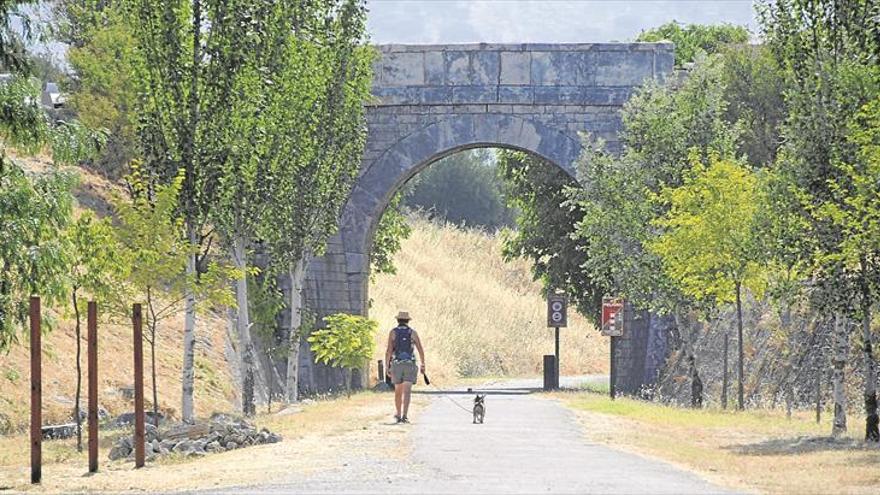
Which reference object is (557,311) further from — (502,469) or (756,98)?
(502,469)

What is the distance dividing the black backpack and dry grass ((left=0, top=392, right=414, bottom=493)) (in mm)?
1096

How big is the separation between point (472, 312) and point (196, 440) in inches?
2028

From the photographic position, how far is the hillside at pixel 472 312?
222 ft

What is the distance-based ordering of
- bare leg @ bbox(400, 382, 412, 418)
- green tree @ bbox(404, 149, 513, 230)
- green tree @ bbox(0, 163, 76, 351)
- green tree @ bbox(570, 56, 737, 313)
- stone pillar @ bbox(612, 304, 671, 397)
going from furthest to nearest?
green tree @ bbox(404, 149, 513, 230), stone pillar @ bbox(612, 304, 671, 397), green tree @ bbox(570, 56, 737, 313), bare leg @ bbox(400, 382, 412, 418), green tree @ bbox(0, 163, 76, 351)

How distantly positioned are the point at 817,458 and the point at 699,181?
14304 mm

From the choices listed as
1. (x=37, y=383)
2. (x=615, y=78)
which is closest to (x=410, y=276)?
(x=615, y=78)

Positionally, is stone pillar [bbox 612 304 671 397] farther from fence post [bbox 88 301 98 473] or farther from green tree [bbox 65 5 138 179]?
fence post [bbox 88 301 98 473]

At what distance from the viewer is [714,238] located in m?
35.3

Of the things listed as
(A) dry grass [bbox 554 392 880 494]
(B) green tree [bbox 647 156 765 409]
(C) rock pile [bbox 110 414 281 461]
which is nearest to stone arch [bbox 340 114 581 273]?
(B) green tree [bbox 647 156 765 409]

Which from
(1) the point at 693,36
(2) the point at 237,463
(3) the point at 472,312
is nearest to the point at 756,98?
(1) the point at 693,36

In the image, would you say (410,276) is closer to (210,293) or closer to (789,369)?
(789,369)

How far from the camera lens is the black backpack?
86.1 ft

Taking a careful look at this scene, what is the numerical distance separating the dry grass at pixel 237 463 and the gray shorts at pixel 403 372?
75cm

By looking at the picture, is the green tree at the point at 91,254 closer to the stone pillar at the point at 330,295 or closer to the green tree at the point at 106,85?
the stone pillar at the point at 330,295
